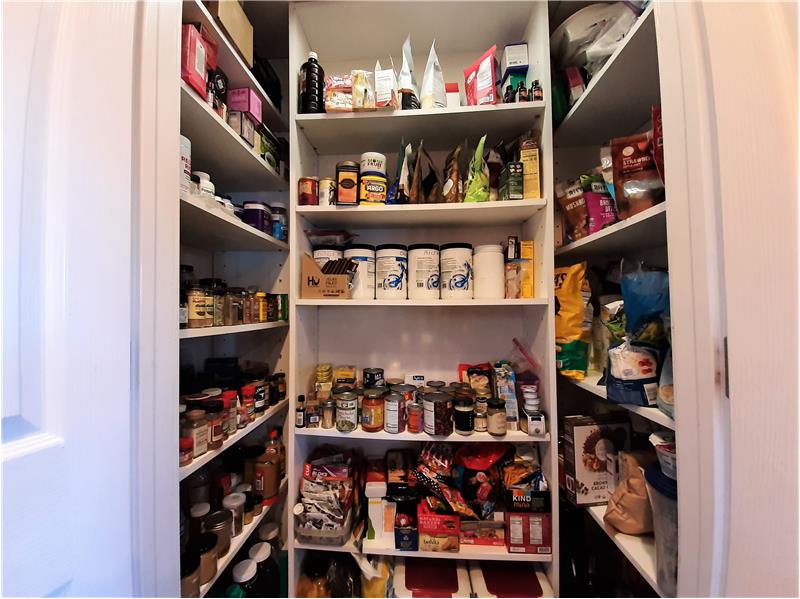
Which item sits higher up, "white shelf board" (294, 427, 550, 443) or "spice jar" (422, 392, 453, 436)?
"spice jar" (422, 392, 453, 436)

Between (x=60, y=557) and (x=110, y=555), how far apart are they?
0.34ft

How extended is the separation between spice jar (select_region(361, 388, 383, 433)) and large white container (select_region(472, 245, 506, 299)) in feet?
1.63

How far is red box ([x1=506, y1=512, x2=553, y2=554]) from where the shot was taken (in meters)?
0.85

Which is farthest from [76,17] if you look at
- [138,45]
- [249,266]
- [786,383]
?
[786,383]

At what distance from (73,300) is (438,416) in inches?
33.2

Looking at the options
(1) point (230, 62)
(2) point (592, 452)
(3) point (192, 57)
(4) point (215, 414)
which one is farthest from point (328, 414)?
(1) point (230, 62)

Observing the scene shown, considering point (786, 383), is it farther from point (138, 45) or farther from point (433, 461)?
point (138, 45)

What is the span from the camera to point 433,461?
0.96 meters

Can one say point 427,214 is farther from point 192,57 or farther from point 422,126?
point 192,57

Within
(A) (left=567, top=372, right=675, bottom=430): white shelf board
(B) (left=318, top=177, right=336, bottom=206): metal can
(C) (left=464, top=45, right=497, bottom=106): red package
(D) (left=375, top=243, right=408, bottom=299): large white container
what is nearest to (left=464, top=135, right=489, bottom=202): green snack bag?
(C) (left=464, top=45, right=497, bottom=106): red package

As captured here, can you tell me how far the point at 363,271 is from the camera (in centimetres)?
97

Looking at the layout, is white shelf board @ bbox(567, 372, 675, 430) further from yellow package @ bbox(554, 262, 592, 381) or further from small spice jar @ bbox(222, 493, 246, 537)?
small spice jar @ bbox(222, 493, 246, 537)

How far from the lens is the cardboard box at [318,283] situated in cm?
93

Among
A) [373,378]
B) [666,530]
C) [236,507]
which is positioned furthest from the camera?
[373,378]
